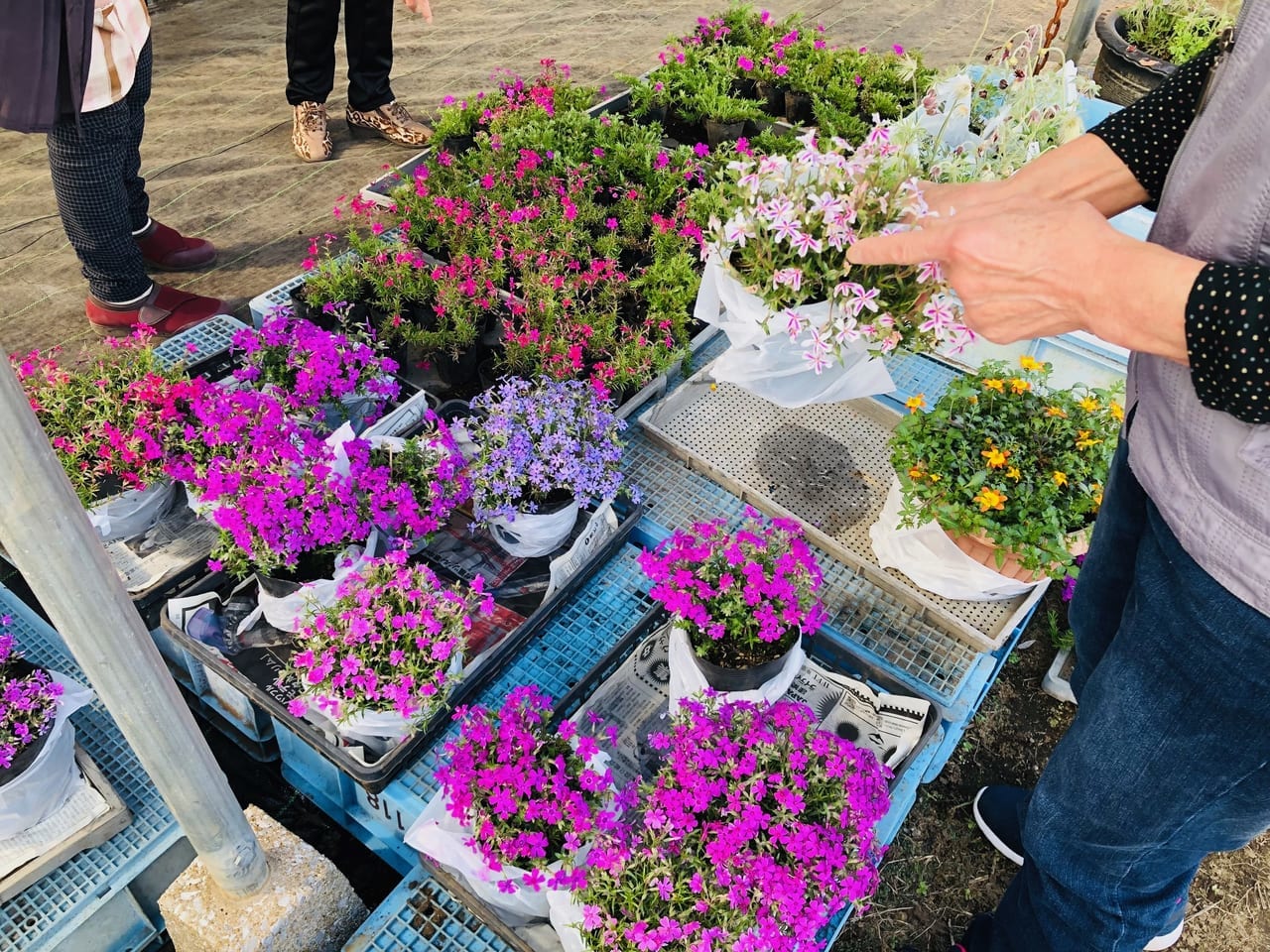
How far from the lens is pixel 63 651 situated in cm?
224

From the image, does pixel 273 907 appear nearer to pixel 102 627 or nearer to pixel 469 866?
pixel 469 866

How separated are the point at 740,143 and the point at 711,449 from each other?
4.61 feet

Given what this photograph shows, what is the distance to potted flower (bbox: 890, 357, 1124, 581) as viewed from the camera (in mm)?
2193

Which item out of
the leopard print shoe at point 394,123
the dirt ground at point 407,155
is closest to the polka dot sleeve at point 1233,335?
the dirt ground at point 407,155

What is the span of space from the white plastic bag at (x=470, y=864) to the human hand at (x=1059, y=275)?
3.64 feet

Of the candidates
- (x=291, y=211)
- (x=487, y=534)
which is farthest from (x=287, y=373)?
(x=291, y=211)

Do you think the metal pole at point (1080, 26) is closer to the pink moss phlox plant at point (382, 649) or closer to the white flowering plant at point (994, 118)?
the white flowering plant at point (994, 118)

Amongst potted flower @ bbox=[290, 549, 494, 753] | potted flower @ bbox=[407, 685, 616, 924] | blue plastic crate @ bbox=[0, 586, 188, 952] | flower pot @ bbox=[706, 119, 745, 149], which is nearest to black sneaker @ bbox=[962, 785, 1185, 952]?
potted flower @ bbox=[407, 685, 616, 924]

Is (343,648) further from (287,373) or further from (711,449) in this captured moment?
(711,449)

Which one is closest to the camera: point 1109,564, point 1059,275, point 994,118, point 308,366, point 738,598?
point 1059,275

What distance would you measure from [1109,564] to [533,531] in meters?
1.29

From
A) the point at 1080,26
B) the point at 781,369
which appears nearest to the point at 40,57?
the point at 781,369

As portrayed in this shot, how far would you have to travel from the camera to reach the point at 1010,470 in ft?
7.34

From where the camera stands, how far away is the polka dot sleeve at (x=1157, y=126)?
4.83ft
